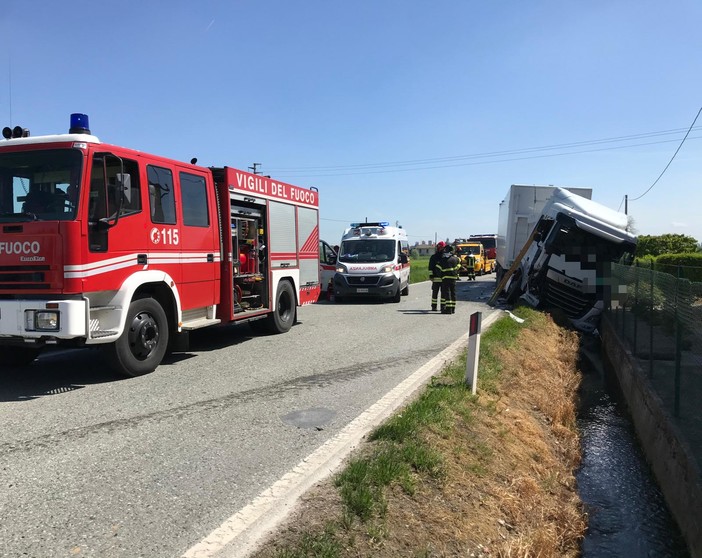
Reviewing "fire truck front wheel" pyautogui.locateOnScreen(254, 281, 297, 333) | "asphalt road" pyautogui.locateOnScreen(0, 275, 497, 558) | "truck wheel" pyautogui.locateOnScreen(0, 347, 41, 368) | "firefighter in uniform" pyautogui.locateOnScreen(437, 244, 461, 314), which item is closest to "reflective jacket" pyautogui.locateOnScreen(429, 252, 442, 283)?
"firefighter in uniform" pyautogui.locateOnScreen(437, 244, 461, 314)

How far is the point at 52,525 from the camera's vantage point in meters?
3.45

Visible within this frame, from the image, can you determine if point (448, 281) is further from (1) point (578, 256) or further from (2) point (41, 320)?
(2) point (41, 320)

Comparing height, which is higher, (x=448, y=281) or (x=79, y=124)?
(x=79, y=124)

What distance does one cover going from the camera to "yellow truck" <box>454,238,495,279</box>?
110 ft

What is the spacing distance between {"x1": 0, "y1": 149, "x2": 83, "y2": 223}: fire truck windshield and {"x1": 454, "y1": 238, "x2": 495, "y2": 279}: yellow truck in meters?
28.1

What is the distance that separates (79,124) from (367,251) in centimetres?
1277

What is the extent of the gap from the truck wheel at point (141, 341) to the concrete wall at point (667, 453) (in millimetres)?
5825

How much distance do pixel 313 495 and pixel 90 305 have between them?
4071mm

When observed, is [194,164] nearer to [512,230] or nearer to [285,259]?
[285,259]

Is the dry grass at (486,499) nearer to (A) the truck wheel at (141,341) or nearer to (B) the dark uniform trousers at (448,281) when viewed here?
(A) the truck wheel at (141,341)

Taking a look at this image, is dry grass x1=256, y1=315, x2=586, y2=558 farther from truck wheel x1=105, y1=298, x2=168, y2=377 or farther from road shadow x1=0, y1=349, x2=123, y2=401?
road shadow x1=0, y1=349, x2=123, y2=401

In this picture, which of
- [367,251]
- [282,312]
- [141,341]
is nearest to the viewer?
[141,341]

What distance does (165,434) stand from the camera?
514 cm

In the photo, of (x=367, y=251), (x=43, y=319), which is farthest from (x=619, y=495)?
(x=367, y=251)
